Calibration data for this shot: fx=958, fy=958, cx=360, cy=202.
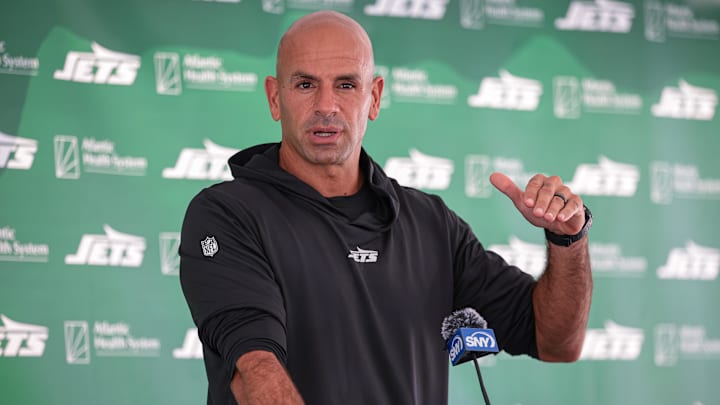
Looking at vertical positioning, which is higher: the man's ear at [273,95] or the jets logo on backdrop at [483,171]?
the man's ear at [273,95]

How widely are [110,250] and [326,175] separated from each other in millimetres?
2433

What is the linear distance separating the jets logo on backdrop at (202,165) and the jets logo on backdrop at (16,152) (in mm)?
578

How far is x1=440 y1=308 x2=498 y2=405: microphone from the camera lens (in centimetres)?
163

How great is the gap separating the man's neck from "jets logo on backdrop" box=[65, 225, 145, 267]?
2.36 metres

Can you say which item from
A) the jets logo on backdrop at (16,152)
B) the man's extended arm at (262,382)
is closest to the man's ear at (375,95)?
the man's extended arm at (262,382)

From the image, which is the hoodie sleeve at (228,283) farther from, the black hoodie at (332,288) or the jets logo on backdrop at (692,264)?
the jets logo on backdrop at (692,264)

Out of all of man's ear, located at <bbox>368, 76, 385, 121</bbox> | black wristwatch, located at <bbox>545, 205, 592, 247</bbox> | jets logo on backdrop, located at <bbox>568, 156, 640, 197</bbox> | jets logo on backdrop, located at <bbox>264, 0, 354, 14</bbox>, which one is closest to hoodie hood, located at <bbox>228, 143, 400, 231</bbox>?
man's ear, located at <bbox>368, 76, 385, 121</bbox>

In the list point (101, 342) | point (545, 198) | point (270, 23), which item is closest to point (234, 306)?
point (545, 198)

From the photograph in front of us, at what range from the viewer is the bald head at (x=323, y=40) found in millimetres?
1957

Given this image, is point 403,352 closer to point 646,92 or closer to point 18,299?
point 18,299

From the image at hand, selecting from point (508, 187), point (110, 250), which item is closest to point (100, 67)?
point (110, 250)

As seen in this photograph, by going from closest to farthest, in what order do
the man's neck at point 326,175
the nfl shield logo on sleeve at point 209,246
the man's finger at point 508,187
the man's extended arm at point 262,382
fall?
1. the man's extended arm at point 262,382
2. the nfl shield logo on sleeve at point 209,246
3. the man's finger at point 508,187
4. the man's neck at point 326,175

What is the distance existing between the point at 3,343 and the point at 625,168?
10.2ft

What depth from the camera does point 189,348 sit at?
4285 millimetres
